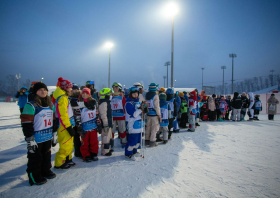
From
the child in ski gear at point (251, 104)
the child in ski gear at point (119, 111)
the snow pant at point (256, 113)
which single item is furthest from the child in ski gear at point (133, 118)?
the snow pant at point (256, 113)

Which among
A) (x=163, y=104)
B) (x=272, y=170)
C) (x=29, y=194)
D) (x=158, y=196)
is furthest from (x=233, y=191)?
(x=29, y=194)

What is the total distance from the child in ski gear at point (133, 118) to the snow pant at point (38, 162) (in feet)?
6.17

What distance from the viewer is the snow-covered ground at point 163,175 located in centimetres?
244

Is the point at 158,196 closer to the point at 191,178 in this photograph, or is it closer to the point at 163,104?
the point at 191,178

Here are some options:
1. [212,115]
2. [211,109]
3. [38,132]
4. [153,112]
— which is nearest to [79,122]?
[38,132]

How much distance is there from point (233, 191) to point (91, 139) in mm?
3228

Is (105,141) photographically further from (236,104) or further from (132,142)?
(236,104)

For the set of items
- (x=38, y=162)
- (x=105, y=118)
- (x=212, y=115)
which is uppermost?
(x=105, y=118)

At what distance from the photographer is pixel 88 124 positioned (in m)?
3.52

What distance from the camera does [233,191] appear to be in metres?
2.46

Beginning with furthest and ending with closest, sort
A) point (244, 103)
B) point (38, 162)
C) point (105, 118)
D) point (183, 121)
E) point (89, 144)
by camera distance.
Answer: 1. point (244, 103)
2. point (183, 121)
3. point (105, 118)
4. point (89, 144)
5. point (38, 162)

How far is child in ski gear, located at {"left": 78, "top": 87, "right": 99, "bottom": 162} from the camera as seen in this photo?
3.51 metres

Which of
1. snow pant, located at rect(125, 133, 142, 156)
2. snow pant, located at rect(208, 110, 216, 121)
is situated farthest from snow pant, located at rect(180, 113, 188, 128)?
snow pant, located at rect(125, 133, 142, 156)

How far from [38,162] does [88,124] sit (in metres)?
1.24
